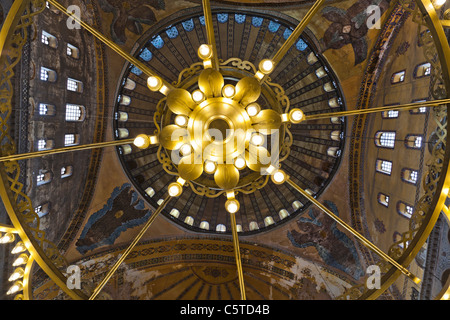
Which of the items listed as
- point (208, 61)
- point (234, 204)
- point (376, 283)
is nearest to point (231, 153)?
point (234, 204)

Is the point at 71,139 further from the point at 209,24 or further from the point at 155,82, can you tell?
the point at 209,24

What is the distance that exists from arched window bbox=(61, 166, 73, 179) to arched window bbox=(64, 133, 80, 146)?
0.96 meters

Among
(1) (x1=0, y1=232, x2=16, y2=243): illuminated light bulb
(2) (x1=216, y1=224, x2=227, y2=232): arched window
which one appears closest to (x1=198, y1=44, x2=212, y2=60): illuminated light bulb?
(1) (x1=0, y1=232, x2=16, y2=243): illuminated light bulb

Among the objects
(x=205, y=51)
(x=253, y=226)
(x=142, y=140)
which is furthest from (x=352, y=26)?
(x=142, y=140)

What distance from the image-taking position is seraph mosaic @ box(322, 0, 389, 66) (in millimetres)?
10102

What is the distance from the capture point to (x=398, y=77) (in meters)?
10.2

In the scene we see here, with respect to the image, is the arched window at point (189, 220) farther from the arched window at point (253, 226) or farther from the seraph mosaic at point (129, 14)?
the seraph mosaic at point (129, 14)

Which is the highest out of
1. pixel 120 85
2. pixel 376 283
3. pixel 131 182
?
pixel 120 85

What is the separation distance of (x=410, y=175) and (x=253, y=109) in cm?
748

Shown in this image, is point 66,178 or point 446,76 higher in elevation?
point 446,76

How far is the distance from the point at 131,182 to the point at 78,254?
3.57m

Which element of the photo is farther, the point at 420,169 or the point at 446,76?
the point at 420,169

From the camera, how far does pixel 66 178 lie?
1098 cm

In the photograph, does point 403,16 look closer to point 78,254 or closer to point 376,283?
point 376,283
